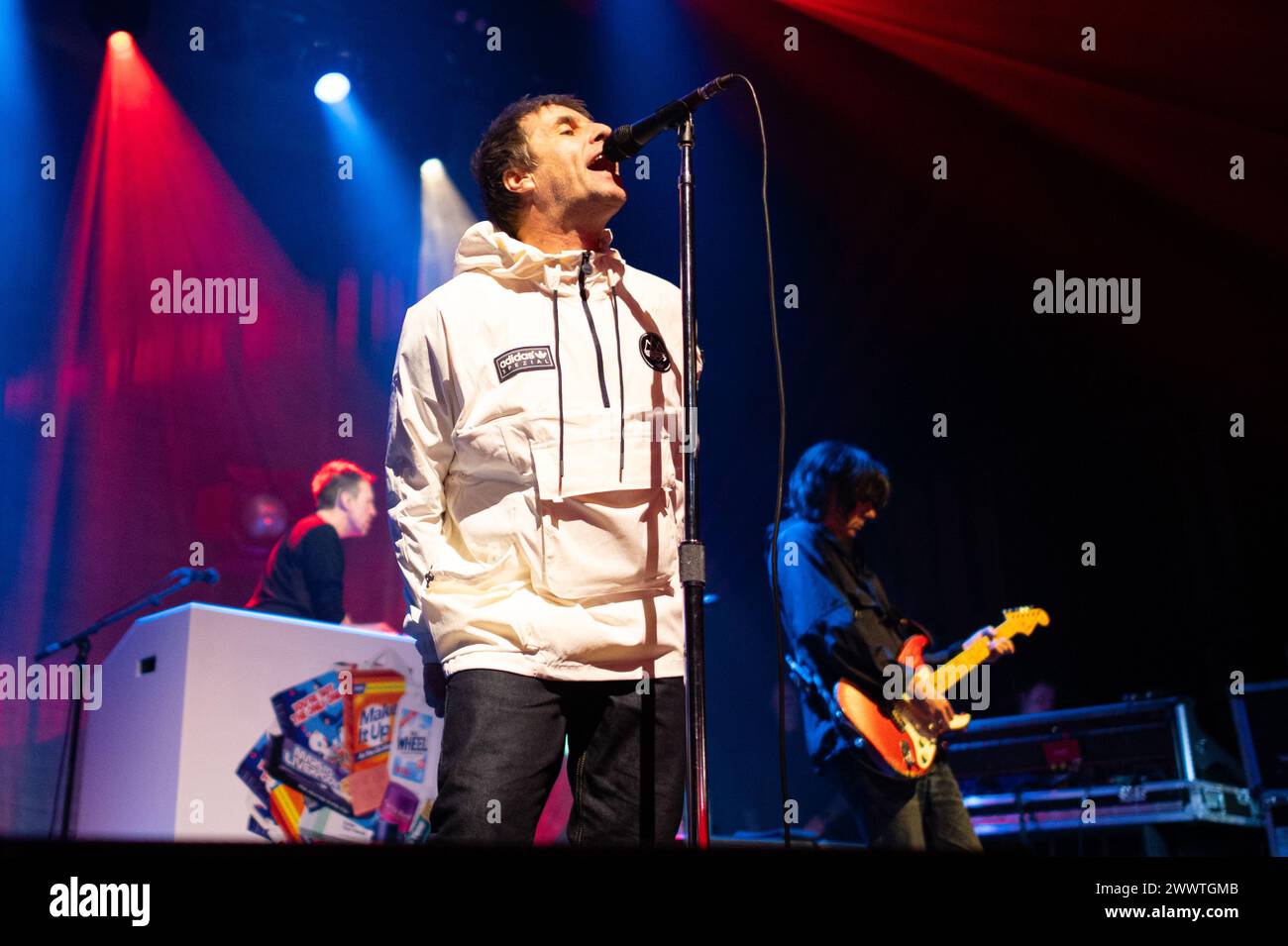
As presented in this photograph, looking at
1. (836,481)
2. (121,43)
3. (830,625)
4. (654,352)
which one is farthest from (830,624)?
(121,43)

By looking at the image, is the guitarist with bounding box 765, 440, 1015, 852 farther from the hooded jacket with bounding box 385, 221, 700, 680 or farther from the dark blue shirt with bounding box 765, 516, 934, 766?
the hooded jacket with bounding box 385, 221, 700, 680

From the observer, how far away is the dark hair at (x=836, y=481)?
4.35 meters

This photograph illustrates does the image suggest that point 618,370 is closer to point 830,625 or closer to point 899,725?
point 830,625

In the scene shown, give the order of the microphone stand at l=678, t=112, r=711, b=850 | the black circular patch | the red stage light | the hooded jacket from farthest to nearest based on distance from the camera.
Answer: the red stage light < the black circular patch < the hooded jacket < the microphone stand at l=678, t=112, r=711, b=850

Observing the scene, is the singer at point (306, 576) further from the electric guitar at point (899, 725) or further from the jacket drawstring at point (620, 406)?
the jacket drawstring at point (620, 406)

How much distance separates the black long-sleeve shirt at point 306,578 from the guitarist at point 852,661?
2016mm

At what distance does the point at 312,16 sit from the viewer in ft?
23.5

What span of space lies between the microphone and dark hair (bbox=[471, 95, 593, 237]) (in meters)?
0.27

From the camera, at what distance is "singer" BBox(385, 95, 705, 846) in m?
1.89

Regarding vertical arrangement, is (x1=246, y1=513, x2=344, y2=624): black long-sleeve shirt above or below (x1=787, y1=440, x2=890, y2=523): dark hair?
below

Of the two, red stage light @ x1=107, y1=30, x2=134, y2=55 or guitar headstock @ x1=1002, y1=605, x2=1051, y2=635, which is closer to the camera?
guitar headstock @ x1=1002, y1=605, x2=1051, y2=635

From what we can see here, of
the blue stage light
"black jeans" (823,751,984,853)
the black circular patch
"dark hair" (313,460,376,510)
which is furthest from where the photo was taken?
the blue stage light

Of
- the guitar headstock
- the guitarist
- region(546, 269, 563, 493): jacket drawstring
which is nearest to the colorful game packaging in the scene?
the guitarist
